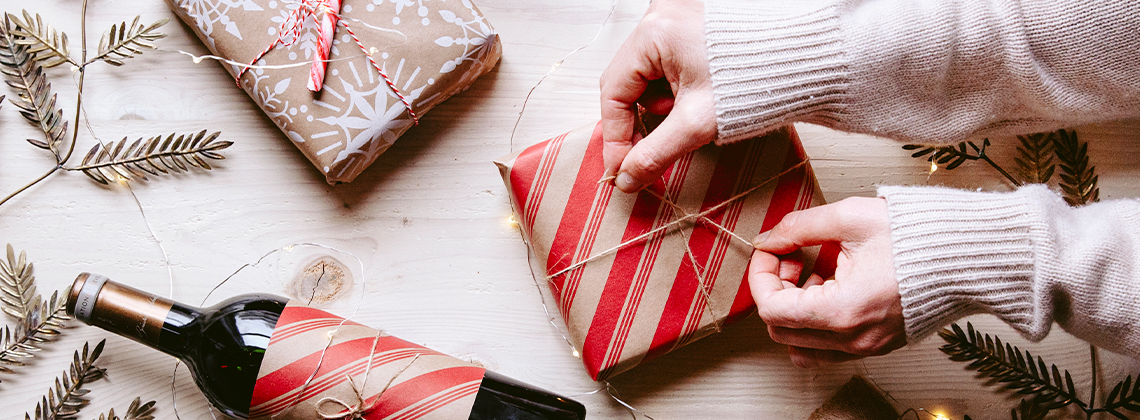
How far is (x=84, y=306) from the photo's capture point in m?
0.76

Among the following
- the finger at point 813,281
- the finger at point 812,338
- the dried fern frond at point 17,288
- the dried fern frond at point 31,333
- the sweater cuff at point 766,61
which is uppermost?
the sweater cuff at point 766,61

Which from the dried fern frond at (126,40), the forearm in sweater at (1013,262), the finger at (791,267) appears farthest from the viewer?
the dried fern frond at (126,40)

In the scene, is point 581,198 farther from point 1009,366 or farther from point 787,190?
point 1009,366

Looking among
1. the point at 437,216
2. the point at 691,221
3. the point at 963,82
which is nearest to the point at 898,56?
the point at 963,82

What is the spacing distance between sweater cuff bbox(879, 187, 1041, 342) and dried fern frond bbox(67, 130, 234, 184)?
3.41 ft

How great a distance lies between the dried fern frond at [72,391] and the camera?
3.01ft

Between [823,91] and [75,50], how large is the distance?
3.91ft

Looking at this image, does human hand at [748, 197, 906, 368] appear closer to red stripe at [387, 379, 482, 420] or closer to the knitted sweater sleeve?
the knitted sweater sleeve

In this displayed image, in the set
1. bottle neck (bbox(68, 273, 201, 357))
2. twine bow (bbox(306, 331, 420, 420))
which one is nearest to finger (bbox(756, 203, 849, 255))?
twine bow (bbox(306, 331, 420, 420))

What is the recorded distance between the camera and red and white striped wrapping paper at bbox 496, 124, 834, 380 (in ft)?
2.85

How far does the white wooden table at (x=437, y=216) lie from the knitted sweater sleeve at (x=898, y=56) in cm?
22

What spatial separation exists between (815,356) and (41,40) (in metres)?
1.32

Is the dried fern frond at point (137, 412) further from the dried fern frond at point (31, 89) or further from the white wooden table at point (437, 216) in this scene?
the dried fern frond at point (31, 89)

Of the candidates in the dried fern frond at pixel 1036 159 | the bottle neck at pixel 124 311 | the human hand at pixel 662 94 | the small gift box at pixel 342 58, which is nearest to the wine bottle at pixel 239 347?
the bottle neck at pixel 124 311
